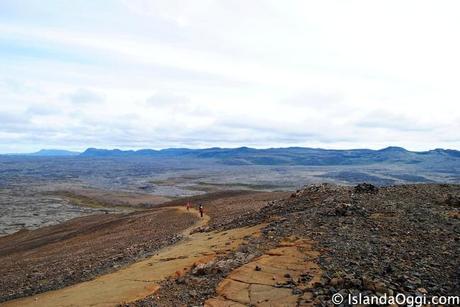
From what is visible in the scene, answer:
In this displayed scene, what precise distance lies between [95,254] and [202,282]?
58.7 ft

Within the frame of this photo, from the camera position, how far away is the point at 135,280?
17219 mm

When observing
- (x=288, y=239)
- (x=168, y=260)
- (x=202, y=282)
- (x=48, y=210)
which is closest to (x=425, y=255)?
(x=288, y=239)

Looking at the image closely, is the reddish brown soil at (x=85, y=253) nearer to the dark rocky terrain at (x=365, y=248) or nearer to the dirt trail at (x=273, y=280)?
the dark rocky terrain at (x=365, y=248)

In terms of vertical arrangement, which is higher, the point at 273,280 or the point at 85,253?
the point at 273,280

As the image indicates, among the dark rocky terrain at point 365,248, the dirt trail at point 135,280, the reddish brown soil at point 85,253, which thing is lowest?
the reddish brown soil at point 85,253

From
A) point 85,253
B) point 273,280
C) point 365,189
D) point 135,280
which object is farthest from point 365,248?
point 85,253

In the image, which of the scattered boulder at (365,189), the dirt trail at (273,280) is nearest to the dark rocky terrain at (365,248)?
the dirt trail at (273,280)

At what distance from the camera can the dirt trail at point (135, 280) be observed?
50.1 feet

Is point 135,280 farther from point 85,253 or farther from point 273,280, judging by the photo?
point 85,253

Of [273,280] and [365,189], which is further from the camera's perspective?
[365,189]

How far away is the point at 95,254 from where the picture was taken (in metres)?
30.5

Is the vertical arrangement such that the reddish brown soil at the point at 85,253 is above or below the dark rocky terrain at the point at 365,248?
below

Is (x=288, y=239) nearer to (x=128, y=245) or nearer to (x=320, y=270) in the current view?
→ (x=320, y=270)

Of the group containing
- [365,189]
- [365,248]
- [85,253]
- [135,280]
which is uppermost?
[365,189]
